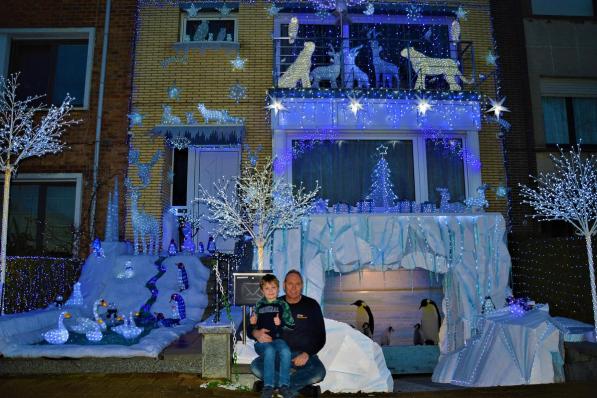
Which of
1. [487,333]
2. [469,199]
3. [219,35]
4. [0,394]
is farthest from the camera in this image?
[219,35]

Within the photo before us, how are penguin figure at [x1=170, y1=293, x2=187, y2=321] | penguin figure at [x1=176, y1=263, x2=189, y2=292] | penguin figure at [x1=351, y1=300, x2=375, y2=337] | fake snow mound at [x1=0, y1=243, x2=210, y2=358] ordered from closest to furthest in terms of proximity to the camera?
1. fake snow mound at [x1=0, y1=243, x2=210, y2=358]
2. penguin figure at [x1=170, y1=293, x2=187, y2=321]
3. penguin figure at [x1=176, y1=263, x2=189, y2=292]
4. penguin figure at [x1=351, y1=300, x2=375, y2=337]

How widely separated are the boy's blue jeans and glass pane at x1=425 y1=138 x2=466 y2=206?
7.50 metres

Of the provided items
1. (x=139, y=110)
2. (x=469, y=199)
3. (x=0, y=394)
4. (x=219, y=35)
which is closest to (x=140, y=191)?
(x=139, y=110)

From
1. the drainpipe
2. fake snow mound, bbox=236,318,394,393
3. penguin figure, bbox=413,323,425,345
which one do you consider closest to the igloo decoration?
fake snow mound, bbox=236,318,394,393

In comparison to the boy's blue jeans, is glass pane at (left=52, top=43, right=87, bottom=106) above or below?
above

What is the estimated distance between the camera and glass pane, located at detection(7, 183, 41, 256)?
11.7m

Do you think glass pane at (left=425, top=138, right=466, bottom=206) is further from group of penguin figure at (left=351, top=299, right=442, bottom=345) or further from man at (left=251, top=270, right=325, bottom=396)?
man at (left=251, top=270, right=325, bottom=396)

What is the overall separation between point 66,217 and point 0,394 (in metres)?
6.62

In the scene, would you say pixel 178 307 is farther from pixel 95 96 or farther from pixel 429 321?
pixel 429 321

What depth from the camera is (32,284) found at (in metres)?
9.04

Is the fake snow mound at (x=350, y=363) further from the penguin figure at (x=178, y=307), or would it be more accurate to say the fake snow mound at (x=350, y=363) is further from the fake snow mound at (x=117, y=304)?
the penguin figure at (x=178, y=307)

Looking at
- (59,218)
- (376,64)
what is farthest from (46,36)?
(376,64)

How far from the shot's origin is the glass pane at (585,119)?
515 inches

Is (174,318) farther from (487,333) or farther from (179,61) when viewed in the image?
(179,61)
